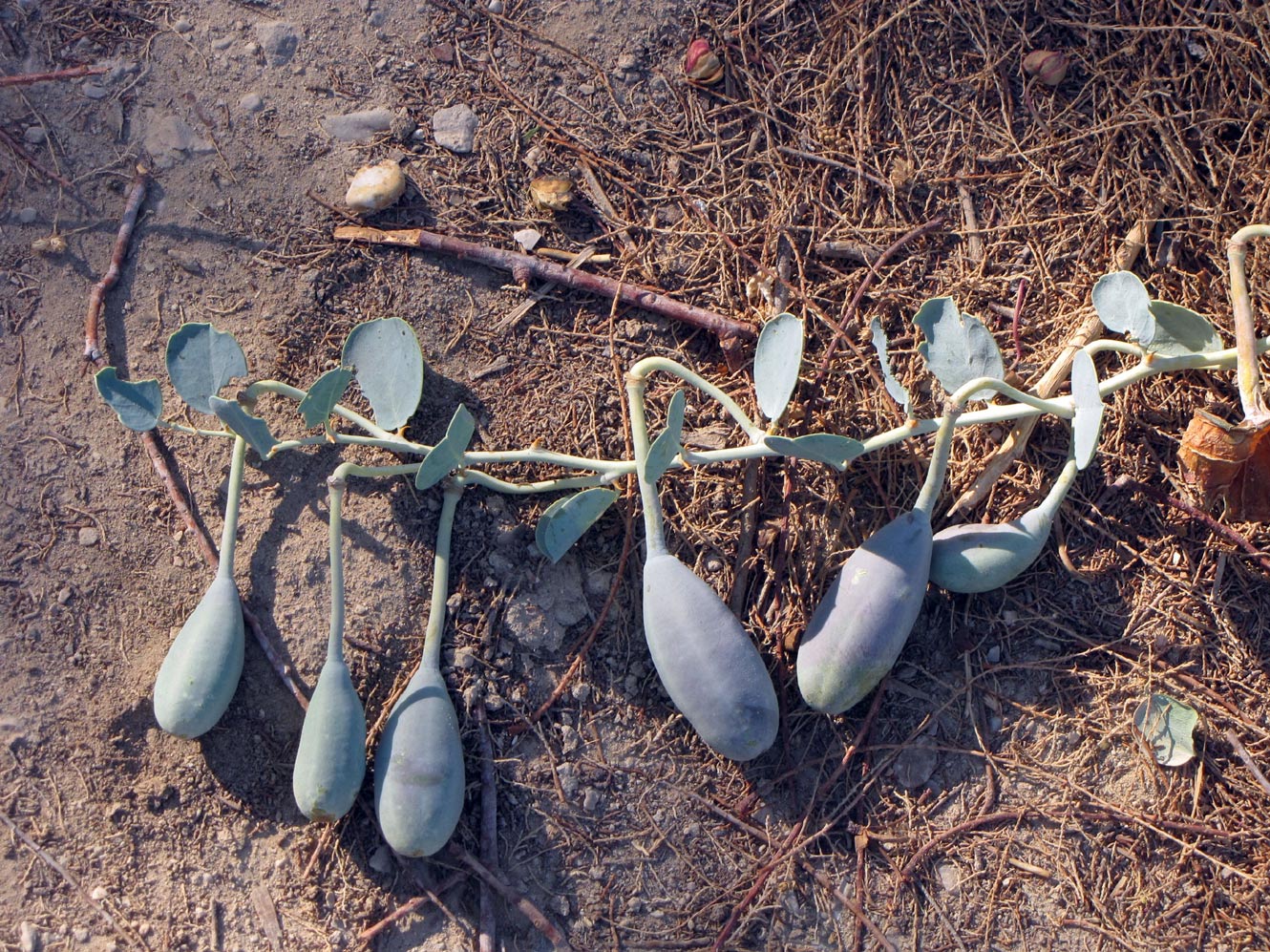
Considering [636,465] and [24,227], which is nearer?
[636,465]

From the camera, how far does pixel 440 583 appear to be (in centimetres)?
153

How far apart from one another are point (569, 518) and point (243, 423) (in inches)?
20.2

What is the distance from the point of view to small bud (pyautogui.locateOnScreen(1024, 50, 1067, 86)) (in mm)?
1675

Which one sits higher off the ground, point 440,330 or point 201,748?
point 440,330

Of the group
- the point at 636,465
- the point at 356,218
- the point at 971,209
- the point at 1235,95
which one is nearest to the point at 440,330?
the point at 356,218

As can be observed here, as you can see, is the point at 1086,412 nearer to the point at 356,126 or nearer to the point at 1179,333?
the point at 1179,333

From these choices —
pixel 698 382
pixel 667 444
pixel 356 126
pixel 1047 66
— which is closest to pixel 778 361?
pixel 698 382

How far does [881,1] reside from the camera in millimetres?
1704

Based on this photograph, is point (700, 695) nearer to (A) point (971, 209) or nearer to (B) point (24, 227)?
(A) point (971, 209)

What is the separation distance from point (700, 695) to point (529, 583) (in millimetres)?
376

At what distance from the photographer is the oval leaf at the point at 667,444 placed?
4.40ft

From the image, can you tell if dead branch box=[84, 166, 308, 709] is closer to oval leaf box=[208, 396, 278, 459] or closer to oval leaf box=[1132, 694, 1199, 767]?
oval leaf box=[208, 396, 278, 459]

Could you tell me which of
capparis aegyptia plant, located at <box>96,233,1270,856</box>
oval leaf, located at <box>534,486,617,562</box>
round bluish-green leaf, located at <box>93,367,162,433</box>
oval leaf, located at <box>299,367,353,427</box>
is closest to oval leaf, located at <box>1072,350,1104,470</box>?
capparis aegyptia plant, located at <box>96,233,1270,856</box>

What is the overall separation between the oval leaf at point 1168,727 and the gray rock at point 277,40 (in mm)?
1950
